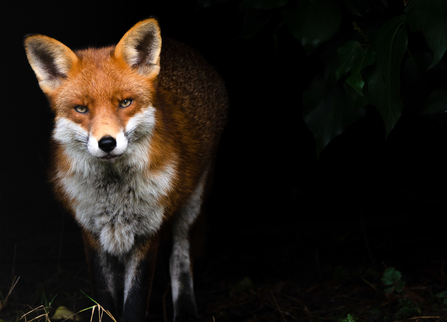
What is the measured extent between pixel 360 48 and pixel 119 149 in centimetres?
143

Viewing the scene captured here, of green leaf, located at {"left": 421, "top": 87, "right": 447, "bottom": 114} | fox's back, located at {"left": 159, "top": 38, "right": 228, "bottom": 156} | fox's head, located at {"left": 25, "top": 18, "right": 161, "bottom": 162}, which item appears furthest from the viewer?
fox's back, located at {"left": 159, "top": 38, "right": 228, "bottom": 156}

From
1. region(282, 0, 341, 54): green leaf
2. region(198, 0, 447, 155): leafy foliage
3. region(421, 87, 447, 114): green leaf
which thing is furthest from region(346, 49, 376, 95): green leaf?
region(421, 87, 447, 114): green leaf

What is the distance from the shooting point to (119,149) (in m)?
2.17

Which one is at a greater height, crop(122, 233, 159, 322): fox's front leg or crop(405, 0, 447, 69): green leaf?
crop(405, 0, 447, 69): green leaf

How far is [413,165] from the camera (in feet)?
15.6

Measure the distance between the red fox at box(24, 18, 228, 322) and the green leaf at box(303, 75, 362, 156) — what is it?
2.89ft

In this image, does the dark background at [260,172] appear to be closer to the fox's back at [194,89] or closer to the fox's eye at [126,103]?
the fox's back at [194,89]

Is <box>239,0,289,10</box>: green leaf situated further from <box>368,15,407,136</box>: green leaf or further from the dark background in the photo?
the dark background

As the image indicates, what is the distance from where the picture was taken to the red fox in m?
2.27

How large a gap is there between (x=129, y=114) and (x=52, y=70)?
499 millimetres

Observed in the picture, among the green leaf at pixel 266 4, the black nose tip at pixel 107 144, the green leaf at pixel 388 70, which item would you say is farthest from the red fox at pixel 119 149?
the green leaf at pixel 388 70

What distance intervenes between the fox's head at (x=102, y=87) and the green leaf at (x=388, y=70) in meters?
1.22

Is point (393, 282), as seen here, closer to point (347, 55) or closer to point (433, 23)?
point (347, 55)

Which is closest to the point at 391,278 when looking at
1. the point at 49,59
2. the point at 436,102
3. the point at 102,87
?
the point at 436,102
